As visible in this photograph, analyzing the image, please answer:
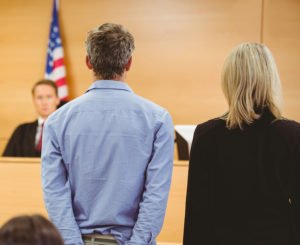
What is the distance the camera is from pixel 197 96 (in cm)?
496

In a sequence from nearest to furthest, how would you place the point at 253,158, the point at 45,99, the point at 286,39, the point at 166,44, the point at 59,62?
the point at 253,158 < the point at 45,99 < the point at 286,39 < the point at 166,44 < the point at 59,62

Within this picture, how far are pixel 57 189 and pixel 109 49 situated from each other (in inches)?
21.9

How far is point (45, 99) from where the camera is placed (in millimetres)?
3965

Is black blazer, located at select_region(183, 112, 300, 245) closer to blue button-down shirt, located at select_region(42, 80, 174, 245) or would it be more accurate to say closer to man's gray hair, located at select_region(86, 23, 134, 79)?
blue button-down shirt, located at select_region(42, 80, 174, 245)

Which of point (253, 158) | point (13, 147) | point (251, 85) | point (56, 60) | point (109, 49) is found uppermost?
point (109, 49)

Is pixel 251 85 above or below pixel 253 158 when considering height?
above

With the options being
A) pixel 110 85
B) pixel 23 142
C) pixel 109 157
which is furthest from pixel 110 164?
pixel 23 142

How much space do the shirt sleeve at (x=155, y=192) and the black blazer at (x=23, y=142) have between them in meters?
2.63

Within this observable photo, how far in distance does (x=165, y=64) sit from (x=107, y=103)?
3450 mm

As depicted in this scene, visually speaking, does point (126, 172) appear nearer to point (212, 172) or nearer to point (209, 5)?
point (212, 172)

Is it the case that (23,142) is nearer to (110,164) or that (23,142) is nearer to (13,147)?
(13,147)

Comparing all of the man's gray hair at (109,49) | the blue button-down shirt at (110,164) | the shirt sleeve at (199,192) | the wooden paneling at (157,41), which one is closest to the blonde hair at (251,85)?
the shirt sleeve at (199,192)

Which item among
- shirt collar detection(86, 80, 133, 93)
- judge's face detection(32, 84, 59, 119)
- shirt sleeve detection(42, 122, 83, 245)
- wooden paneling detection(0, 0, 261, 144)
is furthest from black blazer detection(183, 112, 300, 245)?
wooden paneling detection(0, 0, 261, 144)

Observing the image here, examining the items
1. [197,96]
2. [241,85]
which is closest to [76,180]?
[241,85]
